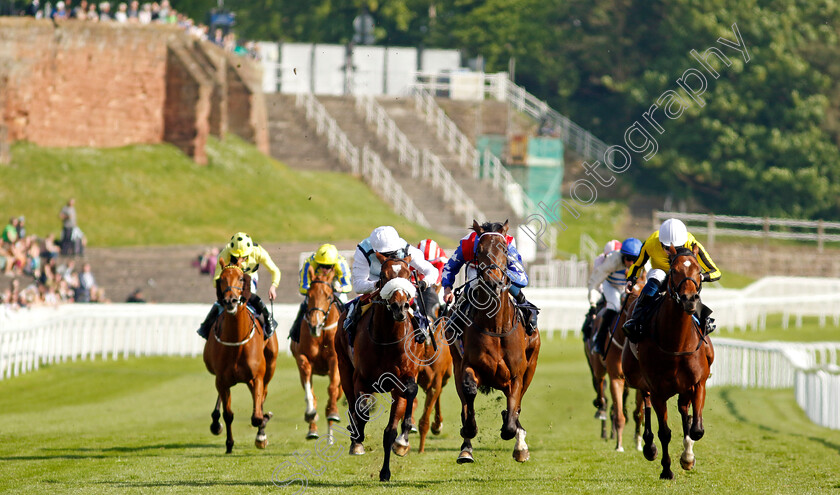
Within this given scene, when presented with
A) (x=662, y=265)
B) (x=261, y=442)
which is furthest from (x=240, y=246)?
(x=662, y=265)

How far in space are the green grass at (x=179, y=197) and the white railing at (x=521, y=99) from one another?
9.85m

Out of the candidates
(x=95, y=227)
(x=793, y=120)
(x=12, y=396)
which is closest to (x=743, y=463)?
(x=12, y=396)

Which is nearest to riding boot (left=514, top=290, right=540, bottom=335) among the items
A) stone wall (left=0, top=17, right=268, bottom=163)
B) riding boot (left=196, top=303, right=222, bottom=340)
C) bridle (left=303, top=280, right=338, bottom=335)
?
bridle (left=303, top=280, right=338, bottom=335)

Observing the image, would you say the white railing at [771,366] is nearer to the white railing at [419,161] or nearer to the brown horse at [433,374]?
the brown horse at [433,374]

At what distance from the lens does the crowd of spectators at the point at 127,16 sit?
42344 millimetres

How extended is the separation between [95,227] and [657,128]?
25784mm

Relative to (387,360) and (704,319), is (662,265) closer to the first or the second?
(704,319)

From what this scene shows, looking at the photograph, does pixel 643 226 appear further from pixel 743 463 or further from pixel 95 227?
pixel 743 463

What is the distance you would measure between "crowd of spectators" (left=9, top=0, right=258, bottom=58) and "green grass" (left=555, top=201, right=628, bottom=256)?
1413 centimetres

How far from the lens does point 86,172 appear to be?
41500mm

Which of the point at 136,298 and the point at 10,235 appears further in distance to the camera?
the point at 10,235

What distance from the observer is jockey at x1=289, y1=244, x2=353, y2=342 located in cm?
1587

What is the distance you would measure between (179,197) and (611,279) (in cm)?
2794

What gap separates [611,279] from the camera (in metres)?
15.9
